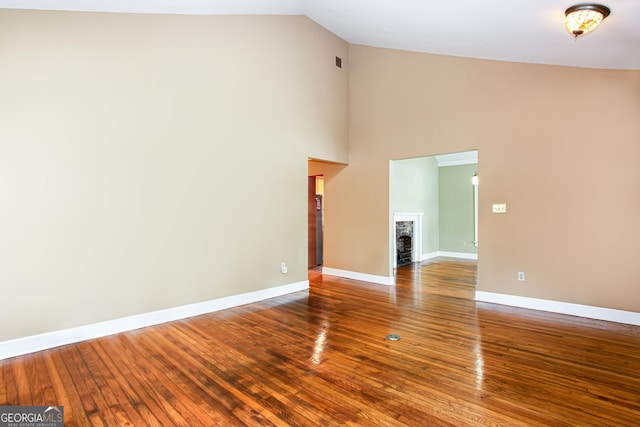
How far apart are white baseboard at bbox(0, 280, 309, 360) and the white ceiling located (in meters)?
3.05

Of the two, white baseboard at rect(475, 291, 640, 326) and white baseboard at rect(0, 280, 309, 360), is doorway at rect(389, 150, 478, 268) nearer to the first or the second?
white baseboard at rect(475, 291, 640, 326)

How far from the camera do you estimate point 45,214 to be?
312cm

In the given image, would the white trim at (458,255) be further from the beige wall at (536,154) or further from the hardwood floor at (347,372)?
the hardwood floor at (347,372)

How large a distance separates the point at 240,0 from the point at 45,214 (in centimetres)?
326

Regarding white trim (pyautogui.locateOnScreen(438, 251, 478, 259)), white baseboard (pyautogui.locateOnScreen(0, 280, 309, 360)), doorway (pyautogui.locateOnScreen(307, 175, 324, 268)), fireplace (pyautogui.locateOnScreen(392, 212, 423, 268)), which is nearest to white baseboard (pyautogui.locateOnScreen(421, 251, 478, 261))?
white trim (pyautogui.locateOnScreen(438, 251, 478, 259))

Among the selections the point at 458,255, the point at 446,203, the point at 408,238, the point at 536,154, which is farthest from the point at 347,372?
the point at 446,203

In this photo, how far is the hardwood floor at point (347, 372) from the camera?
2070 millimetres

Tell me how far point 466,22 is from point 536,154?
194 cm

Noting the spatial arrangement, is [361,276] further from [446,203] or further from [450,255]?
[446,203]

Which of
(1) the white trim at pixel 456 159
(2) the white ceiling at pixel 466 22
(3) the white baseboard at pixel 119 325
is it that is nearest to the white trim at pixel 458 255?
(1) the white trim at pixel 456 159

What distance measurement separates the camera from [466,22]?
3.41m

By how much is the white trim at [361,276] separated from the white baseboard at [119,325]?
182 cm

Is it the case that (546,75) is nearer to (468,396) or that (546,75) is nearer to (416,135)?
(416,135)

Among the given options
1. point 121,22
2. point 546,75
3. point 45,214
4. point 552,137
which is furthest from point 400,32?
point 45,214
